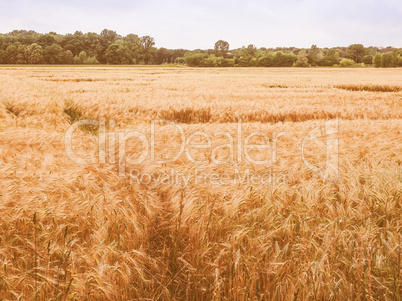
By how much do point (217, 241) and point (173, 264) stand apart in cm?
32

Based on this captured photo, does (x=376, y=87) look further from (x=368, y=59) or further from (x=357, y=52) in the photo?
(x=357, y=52)

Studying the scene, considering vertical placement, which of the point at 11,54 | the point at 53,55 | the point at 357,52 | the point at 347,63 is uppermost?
the point at 357,52

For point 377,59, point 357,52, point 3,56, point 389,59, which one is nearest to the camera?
point 3,56

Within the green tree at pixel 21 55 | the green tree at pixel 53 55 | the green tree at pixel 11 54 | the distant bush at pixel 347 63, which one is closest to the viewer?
the green tree at pixel 21 55

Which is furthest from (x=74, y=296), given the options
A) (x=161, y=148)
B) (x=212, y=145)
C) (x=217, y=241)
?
(x=212, y=145)

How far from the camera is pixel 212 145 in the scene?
3.69 metres

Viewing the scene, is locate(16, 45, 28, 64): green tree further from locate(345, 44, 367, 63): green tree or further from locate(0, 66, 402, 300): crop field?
locate(345, 44, 367, 63): green tree

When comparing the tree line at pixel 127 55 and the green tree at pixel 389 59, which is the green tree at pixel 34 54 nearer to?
the tree line at pixel 127 55

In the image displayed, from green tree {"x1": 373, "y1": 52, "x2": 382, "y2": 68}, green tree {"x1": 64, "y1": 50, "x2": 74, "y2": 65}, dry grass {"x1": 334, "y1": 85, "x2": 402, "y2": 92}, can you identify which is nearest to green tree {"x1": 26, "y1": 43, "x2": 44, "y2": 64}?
green tree {"x1": 64, "y1": 50, "x2": 74, "y2": 65}

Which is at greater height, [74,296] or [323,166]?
[323,166]

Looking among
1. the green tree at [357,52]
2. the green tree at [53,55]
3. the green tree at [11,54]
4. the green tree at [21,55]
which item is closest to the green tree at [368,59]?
the green tree at [357,52]

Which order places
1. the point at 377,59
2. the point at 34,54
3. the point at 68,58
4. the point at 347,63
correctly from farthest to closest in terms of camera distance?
the point at 347,63, the point at 377,59, the point at 68,58, the point at 34,54

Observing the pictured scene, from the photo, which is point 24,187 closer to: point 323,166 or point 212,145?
point 212,145

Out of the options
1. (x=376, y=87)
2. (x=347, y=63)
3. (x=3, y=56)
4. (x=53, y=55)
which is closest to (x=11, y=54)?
(x=3, y=56)
